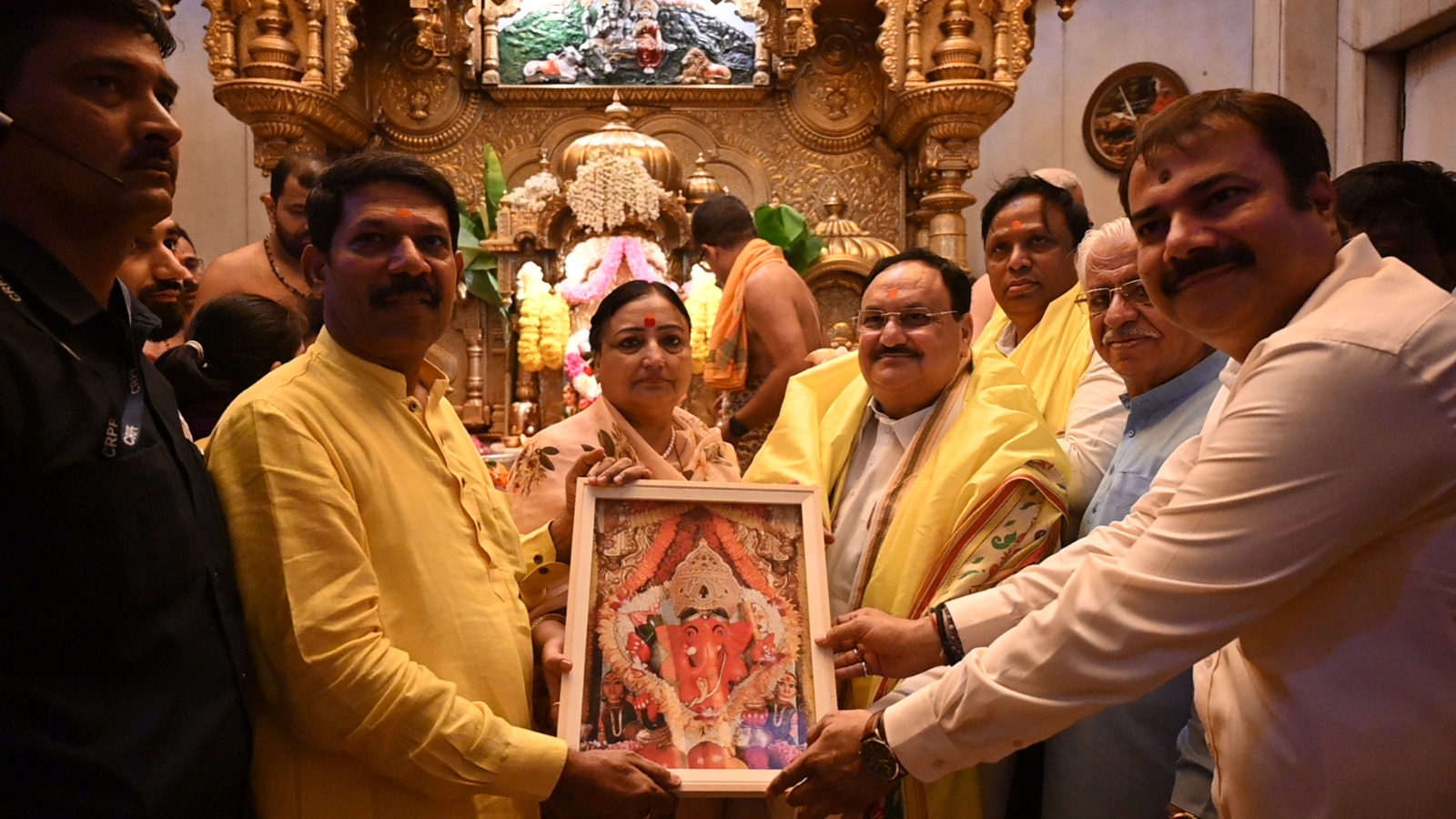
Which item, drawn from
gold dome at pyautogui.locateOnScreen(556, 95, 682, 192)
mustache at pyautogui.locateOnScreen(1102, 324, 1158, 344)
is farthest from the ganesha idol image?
gold dome at pyautogui.locateOnScreen(556, 95, 682, 192)

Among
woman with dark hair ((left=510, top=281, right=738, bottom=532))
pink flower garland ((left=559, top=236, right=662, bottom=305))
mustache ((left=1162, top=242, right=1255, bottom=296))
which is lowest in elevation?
woman with dark hair ((left=510, top=281, right=738, bottom=532))

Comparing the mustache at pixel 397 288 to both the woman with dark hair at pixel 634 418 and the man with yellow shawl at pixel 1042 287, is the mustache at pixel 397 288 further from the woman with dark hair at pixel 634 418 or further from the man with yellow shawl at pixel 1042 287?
the man with yellow shawl at pixel 1042 287

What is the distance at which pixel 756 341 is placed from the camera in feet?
17.5

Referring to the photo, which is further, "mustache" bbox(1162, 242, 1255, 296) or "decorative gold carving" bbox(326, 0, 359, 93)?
"decorative gold carving" bbox(326, 0, 359, 93)

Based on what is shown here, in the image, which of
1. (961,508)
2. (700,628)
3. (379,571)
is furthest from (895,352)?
(379,571)

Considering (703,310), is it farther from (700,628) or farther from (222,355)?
(700,628)

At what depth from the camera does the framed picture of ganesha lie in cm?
221

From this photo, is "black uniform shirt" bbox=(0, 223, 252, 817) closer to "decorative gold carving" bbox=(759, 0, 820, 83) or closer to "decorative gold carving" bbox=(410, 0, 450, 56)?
"decorative gold carving" bbox=(410, 0, 450, 56)

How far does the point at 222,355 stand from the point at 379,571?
118 cm

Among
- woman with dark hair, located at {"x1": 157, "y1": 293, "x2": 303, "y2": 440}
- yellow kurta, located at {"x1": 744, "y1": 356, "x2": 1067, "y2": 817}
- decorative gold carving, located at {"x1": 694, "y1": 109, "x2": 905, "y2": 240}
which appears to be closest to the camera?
yellow kurta, located at {"x1": 744, "y1": 356, "x2": 1067, "y2": 817}

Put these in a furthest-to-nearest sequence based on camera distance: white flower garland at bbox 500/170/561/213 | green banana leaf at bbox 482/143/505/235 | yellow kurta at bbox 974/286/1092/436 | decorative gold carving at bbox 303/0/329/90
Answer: green banana leaf at bbox 482/143/505/235 < white flower garland at bbox 500/170/561/213 < decorative gold carving at bbox 303/0/329/90 < yellow kurta at bbox 974/286/1092/436

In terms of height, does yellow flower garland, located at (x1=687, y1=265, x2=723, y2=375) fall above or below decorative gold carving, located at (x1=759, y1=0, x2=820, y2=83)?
below

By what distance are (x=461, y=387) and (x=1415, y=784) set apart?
6533mm

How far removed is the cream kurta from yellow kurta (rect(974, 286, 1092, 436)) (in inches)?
59.3
